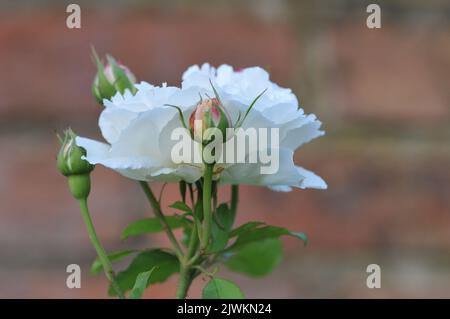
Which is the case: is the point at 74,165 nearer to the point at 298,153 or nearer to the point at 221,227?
the point at 221,227

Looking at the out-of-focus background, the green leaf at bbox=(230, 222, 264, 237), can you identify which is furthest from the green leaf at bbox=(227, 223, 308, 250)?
the out-of-focus background

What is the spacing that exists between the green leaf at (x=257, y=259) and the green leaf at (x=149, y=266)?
0.06 meters

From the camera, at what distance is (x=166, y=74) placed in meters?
0.76

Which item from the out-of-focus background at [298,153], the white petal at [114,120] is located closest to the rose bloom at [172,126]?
the white petal at [114,120]

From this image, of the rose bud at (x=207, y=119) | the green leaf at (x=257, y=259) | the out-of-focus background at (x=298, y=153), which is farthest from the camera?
the out-of-focus background at (x=298, y=153)

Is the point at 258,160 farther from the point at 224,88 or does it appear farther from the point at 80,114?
the point at 80,114

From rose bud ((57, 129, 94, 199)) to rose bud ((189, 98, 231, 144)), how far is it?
5 centimetres

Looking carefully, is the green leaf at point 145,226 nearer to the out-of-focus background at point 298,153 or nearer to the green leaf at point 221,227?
the green leaf at point 221,227

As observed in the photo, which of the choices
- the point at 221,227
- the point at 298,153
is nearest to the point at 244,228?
the point at 221,227

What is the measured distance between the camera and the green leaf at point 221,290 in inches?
11.2

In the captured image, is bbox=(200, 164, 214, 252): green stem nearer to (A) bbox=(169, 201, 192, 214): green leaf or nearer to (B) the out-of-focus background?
(A) bbox=(169, 201, 192, 214): green leaf

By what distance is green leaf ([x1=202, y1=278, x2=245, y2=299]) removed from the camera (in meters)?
0.29

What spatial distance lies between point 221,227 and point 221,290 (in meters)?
0.03

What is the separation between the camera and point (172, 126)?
0.27 meters
